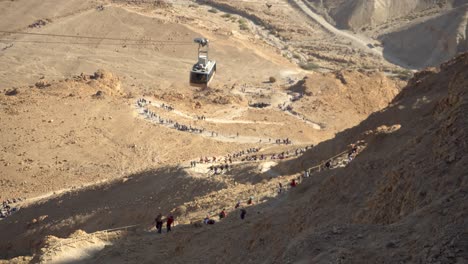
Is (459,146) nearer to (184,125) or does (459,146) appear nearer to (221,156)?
(221,156)

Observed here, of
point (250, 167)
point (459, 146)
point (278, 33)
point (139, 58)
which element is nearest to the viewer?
point (459, 146)

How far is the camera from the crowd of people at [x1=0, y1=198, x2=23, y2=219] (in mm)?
32438

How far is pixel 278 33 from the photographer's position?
87.7m

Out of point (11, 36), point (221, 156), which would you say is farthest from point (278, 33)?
point (221, 156)

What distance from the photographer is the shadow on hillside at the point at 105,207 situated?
26.2 meters

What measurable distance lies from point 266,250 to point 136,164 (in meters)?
24.6

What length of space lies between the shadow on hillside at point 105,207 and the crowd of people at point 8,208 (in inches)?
32.3

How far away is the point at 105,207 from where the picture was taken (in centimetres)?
2817

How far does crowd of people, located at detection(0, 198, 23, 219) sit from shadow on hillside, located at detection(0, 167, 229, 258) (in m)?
0.82

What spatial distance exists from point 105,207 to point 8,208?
8188mm

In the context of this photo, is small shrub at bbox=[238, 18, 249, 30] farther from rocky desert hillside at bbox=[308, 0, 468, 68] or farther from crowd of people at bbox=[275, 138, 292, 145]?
crowd of people at bbox=[275, 138, 292, 145]

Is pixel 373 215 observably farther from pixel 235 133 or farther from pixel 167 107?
pixel 167 107

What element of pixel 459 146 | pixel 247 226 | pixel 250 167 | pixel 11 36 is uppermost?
pixel 459 146

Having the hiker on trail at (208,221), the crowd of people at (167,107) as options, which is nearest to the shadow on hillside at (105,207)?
the hiker on trail at (208,221)
